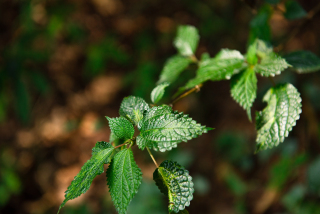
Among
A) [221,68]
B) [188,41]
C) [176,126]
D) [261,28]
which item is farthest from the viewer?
[188,41]

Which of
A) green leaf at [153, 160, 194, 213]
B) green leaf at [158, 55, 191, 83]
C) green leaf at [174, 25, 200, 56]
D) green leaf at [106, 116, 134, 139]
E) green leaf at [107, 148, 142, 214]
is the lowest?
green leaf at [153, 160, 194, 213]

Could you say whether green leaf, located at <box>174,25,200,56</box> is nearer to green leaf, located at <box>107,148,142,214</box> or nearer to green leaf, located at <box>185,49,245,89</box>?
green leaf, located at <box>185,49,245,89</box>

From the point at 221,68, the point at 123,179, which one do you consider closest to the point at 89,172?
the point at 123,179

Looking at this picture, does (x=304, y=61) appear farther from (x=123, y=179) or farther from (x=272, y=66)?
(x=123, y=179)

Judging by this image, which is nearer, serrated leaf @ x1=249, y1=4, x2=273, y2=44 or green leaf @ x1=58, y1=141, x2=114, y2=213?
green leaf @ x1=58, y1=141, x2=114, y2=213

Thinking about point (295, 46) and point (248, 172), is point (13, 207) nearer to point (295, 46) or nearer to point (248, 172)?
point (248, 172)

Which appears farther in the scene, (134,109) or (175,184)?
(134,109)

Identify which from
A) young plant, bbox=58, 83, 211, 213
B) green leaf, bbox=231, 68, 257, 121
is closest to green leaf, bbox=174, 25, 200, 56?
green leaf, bbox=231, 68, 257, 121

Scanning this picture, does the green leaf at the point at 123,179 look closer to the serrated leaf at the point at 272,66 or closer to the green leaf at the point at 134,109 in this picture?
the green leaf at the point at 134,109
